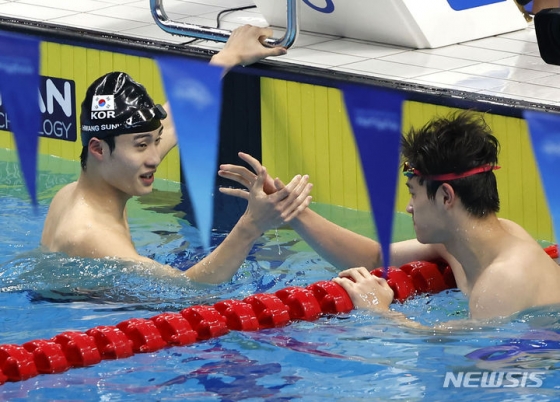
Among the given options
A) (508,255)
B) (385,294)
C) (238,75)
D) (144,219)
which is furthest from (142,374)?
(238,75)

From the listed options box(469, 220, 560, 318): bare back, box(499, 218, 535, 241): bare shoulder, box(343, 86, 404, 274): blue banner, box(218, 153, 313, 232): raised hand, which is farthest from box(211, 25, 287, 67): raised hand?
box(469, 220, 560, 318): bare back

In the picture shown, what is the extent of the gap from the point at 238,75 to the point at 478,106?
1185 mm

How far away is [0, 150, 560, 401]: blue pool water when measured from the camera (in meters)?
3.45

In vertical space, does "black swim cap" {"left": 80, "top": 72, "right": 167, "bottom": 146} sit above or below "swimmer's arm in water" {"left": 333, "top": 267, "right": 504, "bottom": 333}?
above

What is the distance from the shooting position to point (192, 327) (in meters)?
3.79

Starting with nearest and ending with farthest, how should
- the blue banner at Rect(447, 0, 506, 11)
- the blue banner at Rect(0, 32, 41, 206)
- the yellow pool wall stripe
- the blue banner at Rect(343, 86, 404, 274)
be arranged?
the yellow pool wall stripe
the blue banner at Rect(343, 86, 404, 274)
the blue banner at Rect(447, 0, 506, 11)
the blue banner at Rect(0, 32, 41, 206)

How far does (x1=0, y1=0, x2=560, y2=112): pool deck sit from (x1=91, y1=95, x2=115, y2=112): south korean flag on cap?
135 cm

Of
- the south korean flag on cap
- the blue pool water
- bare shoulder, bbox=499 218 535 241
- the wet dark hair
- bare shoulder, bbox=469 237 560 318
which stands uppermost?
the south korean flag on cap

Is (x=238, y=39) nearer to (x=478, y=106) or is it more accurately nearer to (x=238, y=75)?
(x=238, y=75)

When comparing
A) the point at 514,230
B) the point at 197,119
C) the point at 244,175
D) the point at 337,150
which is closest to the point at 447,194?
the point at 514,230

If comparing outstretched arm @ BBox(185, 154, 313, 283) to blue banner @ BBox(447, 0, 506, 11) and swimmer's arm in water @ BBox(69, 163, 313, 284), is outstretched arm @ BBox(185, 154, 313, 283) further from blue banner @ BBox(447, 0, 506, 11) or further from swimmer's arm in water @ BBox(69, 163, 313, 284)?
blue banner @ BBox(447, 0, 506, 11)

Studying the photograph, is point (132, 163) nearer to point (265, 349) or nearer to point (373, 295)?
point (265, 349)

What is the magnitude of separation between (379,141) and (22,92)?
2.07 metres

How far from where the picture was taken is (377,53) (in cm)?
578
